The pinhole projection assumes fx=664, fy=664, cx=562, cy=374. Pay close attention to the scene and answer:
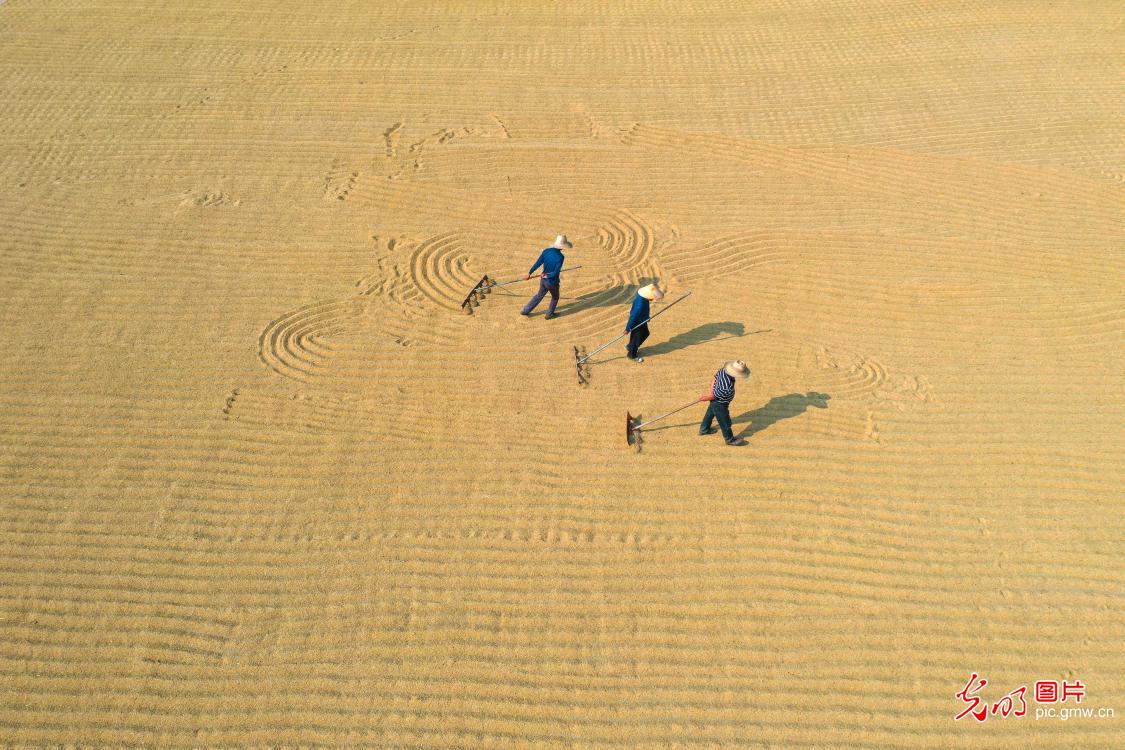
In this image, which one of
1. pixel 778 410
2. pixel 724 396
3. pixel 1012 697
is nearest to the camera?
pixel 1012 697

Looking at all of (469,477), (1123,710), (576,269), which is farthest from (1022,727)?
(576,269)

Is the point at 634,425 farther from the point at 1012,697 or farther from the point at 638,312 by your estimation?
the point at 1012,697

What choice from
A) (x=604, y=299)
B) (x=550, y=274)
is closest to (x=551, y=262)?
(x=550, y=274)

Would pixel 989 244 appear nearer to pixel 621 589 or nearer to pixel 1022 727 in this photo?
pixel 1022 727

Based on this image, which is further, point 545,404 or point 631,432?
point 545,404

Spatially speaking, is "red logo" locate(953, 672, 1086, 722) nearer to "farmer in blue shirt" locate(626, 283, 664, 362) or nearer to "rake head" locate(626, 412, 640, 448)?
"rake head" locate(626, 412, 640, 448)
